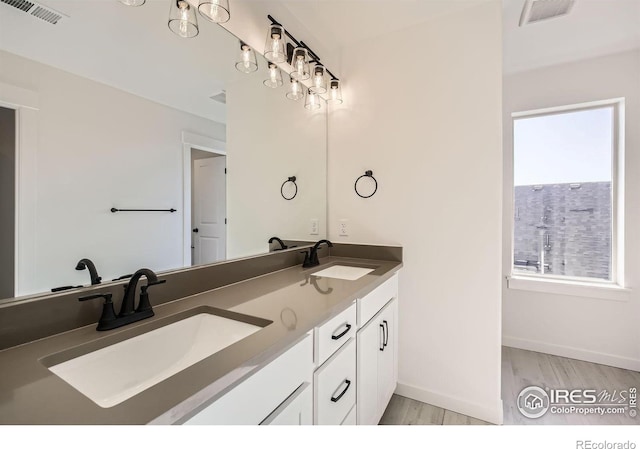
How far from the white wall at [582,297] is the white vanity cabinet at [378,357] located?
1.62 metres

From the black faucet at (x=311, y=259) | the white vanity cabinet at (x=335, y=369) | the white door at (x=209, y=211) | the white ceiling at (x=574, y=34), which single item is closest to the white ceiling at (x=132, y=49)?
the white door at (x=209, y=211)

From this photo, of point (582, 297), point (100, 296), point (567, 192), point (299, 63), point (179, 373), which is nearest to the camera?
point (179, 373)

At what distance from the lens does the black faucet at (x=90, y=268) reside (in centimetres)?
85

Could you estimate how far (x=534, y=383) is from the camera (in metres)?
2.09

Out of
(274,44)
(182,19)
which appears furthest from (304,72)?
(182,19)

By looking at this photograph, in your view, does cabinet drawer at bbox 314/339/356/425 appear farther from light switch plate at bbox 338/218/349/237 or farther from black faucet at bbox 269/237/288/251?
light switch plate at bbox 338/218/349/237

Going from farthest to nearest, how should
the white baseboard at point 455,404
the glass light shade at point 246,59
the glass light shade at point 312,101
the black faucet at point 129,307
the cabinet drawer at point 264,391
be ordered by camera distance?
the glass light shade at point 312,101, the white baseboard at point 455,404, the glass light shade at point 246,59, the black faucet at point 129,307, the cabinet drawer at point 264,391

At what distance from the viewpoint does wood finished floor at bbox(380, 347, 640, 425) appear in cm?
170

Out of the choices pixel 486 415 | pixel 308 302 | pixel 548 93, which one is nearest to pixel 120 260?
pixel 308 302

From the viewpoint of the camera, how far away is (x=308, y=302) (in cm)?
106

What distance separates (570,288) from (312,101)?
8.82 ft

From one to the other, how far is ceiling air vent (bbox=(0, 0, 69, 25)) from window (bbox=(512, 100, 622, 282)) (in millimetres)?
3212

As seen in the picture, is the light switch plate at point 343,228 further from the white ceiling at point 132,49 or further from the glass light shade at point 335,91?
the white ceiling at point 132,49

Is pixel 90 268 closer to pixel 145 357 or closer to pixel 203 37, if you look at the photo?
pixel 145 357
